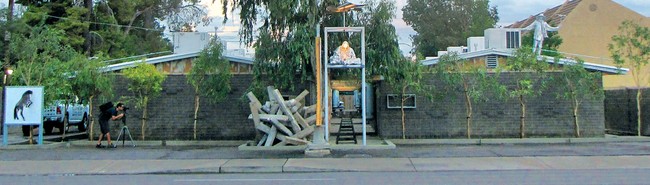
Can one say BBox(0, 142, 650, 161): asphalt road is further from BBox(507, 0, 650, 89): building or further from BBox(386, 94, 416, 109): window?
BBox(507, 0, 650, 89): building

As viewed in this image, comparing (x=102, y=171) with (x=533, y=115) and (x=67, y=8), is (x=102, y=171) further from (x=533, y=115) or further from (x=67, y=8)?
(x=67, y=8)

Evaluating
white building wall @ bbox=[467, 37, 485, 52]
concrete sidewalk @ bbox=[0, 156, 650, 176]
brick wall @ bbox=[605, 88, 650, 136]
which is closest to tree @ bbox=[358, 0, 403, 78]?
concrete sidewalk @ bbox=[0, 156, 650, 176]

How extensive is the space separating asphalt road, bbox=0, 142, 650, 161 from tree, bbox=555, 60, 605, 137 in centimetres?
189

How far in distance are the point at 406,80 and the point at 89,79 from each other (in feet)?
31.8

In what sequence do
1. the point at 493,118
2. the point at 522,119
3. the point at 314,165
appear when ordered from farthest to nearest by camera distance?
the point at 493,118
the point at 522,119
the point at 314,165

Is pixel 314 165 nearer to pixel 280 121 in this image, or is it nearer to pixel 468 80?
pixel 280 121

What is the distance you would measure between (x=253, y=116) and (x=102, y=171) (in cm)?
538

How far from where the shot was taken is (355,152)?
16500mm

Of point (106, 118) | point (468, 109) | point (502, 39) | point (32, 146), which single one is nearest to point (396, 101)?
point (468, 109)

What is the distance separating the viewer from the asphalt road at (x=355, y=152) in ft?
52.0

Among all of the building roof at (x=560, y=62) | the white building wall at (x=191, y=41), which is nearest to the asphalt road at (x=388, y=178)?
the building roof at (x=560, y=62)

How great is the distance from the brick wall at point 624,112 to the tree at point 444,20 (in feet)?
111

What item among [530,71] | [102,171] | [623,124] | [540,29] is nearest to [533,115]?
[530,71]

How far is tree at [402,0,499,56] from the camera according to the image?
194 feet
